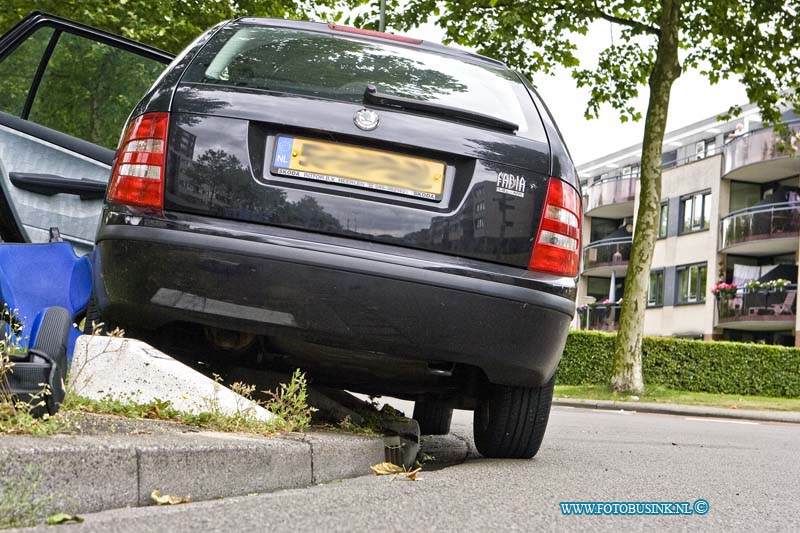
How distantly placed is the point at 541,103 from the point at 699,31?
64.5ft

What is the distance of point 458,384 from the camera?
4.88 m

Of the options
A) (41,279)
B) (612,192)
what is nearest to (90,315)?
(41,279)

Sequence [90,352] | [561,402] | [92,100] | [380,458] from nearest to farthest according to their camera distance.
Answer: [90,352], [380,458], [92,100], [561,402]

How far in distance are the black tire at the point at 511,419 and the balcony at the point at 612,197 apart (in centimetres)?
5100

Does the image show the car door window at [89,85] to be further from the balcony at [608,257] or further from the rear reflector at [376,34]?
the balcony at [608,257]

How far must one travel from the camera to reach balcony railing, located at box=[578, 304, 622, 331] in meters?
54.5

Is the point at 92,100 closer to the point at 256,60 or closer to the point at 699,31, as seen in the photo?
the point at 256,60

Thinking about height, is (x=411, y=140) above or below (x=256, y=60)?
below

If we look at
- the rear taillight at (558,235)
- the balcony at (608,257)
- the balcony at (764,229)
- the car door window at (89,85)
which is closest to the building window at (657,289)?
the balcony at (608,257)

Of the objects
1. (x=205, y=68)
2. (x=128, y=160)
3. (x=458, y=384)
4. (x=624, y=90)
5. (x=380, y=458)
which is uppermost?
(x=624, y=90)

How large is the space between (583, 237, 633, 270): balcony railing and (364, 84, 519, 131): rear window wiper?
50.8m

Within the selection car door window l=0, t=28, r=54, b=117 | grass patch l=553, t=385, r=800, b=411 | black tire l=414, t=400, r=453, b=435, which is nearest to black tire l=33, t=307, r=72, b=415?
car door window l=0, t=28, r=54, b=117

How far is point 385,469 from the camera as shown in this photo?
4273mm

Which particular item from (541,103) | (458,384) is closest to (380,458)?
(458,384)
